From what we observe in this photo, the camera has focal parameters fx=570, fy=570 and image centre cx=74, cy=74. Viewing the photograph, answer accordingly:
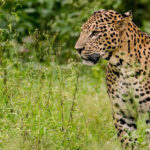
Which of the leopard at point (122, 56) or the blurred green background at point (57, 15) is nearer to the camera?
the leopard at point (122, 56)

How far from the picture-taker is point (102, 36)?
20.8 ft

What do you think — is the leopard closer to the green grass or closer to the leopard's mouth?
the leopard's mouth

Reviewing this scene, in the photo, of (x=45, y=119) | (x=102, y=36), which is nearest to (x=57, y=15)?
(x=102, y=36)

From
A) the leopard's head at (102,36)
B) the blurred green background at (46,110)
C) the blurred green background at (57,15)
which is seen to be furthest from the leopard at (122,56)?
the blurred green background at (57,15)

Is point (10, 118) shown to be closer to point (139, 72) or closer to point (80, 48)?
point (80, 48)

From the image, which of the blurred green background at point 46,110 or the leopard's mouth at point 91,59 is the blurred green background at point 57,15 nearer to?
the blurred green background at point 46,110

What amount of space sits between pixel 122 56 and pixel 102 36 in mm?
316

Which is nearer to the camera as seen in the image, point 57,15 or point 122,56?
point 122,56

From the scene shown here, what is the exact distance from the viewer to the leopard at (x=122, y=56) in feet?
20.6

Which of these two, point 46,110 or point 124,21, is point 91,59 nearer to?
point 124,21

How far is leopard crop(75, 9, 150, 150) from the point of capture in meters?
6.29

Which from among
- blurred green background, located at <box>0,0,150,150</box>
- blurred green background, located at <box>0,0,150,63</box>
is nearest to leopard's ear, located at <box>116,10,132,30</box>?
blurred green background, located at <box>0,0,150,150</box>

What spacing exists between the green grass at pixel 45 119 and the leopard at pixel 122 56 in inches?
11.3

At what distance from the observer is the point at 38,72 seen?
619 centimetres
